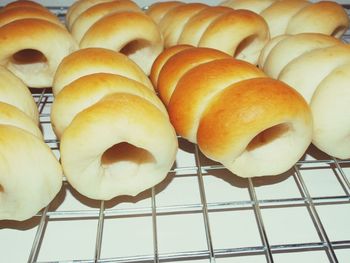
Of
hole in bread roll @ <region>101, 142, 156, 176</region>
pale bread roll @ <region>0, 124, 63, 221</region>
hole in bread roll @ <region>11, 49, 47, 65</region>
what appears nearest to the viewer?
pale bread roll @ <region>0, 124, 63, 221</region>

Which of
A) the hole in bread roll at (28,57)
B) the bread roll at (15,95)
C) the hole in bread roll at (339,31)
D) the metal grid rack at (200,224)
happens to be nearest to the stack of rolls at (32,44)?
the hole in bread roll at (28,57)

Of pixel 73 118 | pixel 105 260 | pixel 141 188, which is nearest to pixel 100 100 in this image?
pixel 73 118

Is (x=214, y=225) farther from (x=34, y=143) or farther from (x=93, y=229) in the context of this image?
(x=34, y=143)

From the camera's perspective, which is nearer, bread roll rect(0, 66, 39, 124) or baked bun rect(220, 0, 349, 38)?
bread roll rect(0, 66, 39, 124)

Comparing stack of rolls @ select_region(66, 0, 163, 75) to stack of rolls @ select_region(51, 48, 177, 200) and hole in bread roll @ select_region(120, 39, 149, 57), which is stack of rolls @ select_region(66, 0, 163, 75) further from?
stack of rolls @ select_region(51, 48, 177, 200)

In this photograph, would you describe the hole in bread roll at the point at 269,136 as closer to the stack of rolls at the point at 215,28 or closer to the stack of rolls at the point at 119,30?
the stack of rolls at the point at 215,28

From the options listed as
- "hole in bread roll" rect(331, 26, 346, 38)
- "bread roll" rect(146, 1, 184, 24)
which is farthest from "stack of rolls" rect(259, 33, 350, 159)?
"bread roll" rect(146, 1, 184, 24)
